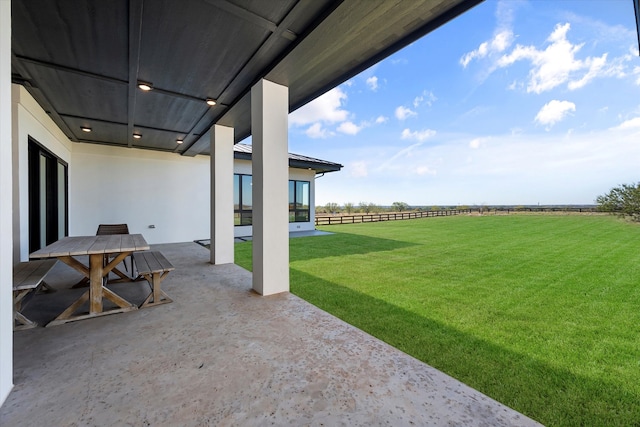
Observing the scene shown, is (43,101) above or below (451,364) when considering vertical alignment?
above

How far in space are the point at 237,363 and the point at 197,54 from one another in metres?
3.06

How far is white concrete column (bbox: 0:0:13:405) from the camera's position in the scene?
1463 millimetres

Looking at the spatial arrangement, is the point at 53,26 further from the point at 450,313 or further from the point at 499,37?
the point at 499,37

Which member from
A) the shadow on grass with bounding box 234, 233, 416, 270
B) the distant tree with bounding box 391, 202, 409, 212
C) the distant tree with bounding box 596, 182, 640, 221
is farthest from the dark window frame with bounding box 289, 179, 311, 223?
the distant tree with bounding box 391, 202, 409, 212

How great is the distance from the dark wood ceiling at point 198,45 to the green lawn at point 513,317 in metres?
2.80

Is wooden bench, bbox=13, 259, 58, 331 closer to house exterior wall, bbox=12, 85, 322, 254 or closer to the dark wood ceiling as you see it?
the dark wood ceiling

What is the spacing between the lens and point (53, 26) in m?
2.38

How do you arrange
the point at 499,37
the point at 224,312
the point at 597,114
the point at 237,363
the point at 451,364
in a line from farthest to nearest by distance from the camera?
the point at 499,37, the point at 597,114, the point at 224,312, the point at 451,364, the point at 237,363

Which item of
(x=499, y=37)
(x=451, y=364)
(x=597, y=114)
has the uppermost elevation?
(x=499, y=37)

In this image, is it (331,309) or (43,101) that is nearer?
(331,309)

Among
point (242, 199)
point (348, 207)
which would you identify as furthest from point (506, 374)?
point (348, 207)

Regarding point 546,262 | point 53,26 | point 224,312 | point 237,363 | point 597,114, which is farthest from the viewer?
point 546,262

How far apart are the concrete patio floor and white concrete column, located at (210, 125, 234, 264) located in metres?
2.36

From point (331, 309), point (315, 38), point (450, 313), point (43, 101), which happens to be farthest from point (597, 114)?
point (43, 101)
